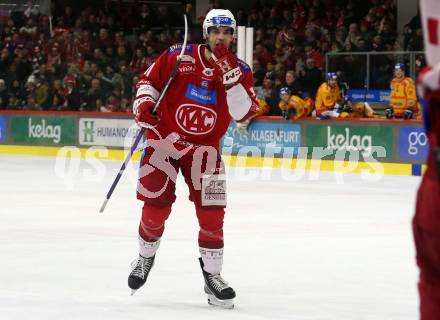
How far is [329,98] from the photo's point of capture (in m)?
17.0

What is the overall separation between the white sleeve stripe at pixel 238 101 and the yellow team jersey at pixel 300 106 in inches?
438

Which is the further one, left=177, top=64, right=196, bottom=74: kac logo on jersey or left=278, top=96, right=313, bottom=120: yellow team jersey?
left=278, top=96, right=313, bottom=120: yellow team jersey

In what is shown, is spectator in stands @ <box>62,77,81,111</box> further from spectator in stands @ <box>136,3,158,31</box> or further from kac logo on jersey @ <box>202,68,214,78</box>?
kac logo on jersey @ <box>202,68,214,78</box>

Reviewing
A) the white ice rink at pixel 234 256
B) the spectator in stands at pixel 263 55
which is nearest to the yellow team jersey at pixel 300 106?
the spectator in stands at pixel 263 55

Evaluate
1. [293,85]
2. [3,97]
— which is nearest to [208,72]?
[293,85]

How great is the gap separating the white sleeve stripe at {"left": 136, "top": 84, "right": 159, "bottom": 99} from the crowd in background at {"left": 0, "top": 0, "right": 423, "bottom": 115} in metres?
12.1

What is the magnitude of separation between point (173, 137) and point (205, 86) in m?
0.31

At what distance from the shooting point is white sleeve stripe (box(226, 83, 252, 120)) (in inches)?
216

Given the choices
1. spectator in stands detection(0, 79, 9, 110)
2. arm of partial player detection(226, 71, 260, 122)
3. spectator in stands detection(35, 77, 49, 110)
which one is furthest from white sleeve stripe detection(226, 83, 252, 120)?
spectator in stands detection(0, 79, 9, 110)

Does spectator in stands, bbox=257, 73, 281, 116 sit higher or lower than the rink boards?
higher

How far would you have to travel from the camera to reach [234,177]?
14977 mm

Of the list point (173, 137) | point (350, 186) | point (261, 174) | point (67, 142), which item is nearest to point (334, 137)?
point (261, 174)

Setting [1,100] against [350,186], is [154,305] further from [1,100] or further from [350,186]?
[1,100]

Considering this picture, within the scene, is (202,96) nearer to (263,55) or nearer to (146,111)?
(146,111)
